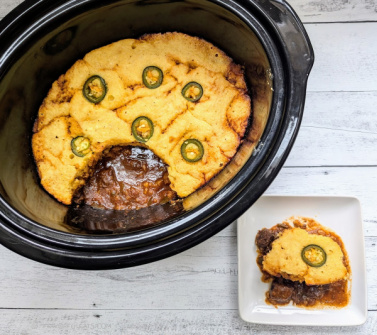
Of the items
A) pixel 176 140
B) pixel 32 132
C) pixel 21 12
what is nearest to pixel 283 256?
pixel 176 140

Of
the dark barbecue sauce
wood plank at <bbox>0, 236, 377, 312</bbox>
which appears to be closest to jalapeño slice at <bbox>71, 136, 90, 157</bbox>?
the dark barbecue sauce

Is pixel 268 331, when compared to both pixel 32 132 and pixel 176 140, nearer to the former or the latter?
pixel 176 140

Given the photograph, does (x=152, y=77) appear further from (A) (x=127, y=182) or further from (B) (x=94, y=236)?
(B) (x=94, y=236)

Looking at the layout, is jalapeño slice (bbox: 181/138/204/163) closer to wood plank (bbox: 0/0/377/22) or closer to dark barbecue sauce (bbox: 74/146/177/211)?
A: dark barbecue sauce (bbox: 74/146/177/211)

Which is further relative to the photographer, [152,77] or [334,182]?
[334,182]

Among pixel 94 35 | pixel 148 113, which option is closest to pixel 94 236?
pixel 148 113
